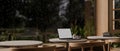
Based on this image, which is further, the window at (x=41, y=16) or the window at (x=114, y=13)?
the window at (x=114, y=13)

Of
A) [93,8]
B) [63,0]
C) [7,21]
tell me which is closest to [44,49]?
[7,21]

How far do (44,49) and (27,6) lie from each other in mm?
3680

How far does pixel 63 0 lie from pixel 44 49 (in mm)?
4007

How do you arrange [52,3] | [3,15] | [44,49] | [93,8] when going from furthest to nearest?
1. [93,8]
2. [52,3]
3. [3,15]
4. [44,49]

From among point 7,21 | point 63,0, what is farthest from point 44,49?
point 63,0

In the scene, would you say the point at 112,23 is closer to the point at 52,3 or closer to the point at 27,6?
the point at 52,3

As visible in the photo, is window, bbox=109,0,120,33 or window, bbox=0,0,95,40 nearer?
window, bbox=0,0,95,40

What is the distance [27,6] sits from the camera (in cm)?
612

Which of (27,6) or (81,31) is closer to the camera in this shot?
(27,6)

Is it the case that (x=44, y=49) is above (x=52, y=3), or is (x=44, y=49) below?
below

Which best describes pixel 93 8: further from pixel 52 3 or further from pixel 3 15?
pixel 3 15

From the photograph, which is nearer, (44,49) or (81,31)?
(44,49)

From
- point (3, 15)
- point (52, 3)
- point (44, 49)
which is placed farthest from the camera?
point (52, 3)

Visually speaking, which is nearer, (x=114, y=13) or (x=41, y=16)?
(x=41, y=16)
